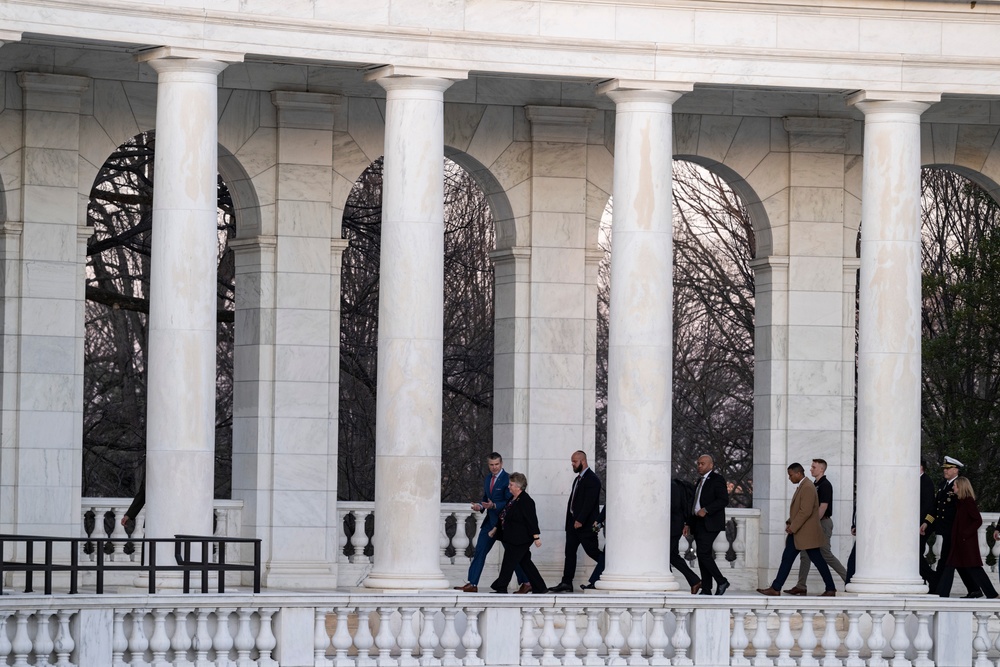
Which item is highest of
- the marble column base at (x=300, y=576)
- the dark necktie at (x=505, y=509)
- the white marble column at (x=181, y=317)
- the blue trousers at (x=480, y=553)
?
the white marble column at (x=181, y=317)

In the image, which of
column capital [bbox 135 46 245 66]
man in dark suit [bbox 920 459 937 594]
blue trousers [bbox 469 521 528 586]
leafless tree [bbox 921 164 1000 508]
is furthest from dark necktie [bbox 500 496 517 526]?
leafless tree [bbox 921 164 1000 508]

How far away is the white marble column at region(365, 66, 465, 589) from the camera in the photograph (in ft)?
151

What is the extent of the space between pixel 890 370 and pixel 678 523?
21.0 ft

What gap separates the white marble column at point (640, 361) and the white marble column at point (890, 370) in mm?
5097

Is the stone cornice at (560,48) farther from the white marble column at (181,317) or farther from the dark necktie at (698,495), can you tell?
the dark necktie at (698,495)

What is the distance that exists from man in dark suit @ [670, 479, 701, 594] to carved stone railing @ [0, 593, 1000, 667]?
15.8ft

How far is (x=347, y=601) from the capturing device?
1515 inches

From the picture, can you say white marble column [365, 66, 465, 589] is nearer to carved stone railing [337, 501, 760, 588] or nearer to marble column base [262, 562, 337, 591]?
carved stone railing [337, 501, 760, 588]

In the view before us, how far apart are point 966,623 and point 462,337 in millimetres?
48089

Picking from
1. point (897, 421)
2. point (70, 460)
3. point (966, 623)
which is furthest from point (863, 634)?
point (70, 460)

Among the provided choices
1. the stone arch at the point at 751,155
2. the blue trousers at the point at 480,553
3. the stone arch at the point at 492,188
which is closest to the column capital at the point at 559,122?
the stone arch at the point at 492,188

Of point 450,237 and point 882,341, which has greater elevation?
point 450,237

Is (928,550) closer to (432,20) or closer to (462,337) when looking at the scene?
(432,20)

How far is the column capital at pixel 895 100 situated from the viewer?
161 feet
